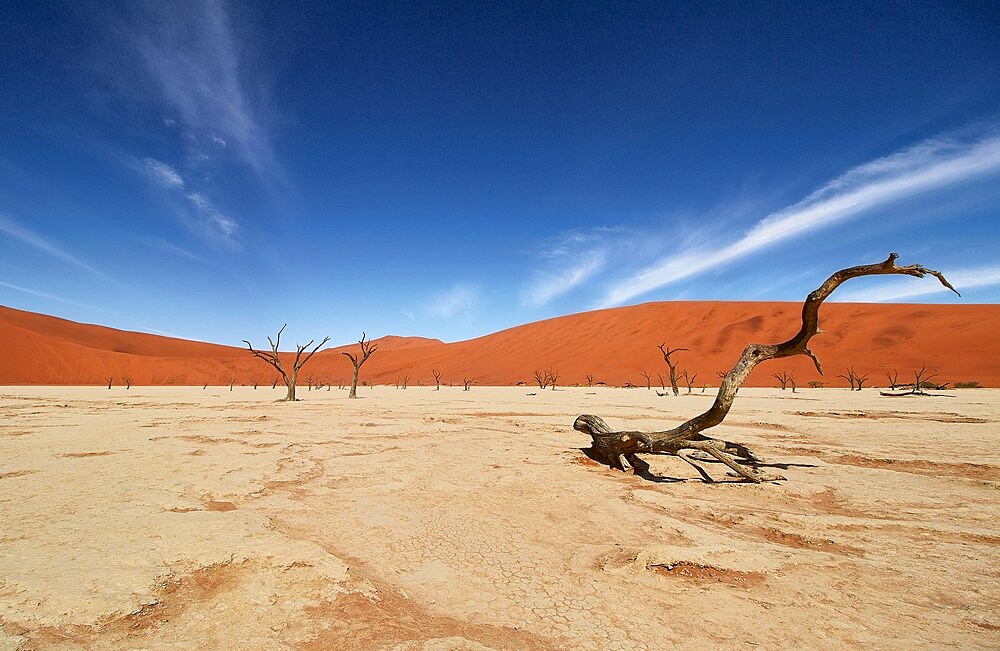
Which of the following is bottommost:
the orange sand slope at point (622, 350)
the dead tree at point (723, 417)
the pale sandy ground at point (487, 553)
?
the pale sandy ground at point (487, 553)

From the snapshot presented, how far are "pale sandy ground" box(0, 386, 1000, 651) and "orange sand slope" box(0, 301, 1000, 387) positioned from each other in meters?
42.6

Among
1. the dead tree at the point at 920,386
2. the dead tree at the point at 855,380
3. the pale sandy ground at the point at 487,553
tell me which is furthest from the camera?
the dead tree at the point at 855,380

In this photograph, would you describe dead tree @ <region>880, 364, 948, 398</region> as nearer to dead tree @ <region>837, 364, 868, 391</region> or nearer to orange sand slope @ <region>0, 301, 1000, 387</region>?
dead tree @ <region>837, 364, 868, 391</region>

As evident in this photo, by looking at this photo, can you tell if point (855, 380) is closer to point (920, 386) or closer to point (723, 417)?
point (920, 386)

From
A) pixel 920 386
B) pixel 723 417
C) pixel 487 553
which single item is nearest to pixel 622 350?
pixel 920 386

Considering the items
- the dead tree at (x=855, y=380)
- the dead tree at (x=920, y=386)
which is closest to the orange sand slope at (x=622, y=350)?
the dead tree at (x=855, y=380)

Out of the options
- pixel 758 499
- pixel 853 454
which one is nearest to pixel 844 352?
pixel 853 454

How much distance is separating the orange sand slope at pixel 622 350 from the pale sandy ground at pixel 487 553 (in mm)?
42610

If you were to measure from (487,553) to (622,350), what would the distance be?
60.0 meters

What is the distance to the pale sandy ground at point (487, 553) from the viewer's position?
2.57m

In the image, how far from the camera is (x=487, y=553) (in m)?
A: 3.73

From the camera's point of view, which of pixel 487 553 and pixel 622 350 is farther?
pixel 622 350

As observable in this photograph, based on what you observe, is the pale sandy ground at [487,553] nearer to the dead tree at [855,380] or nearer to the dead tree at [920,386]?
the dead tree at [920,386]

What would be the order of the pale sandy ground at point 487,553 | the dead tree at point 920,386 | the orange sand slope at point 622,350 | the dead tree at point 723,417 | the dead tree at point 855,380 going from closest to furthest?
1. the pale sandy ground at point 487,553
2. the dead tree at point 723,417
3. the dead tree at point 920,386
4. the dead tree at point 855,380
5. the orange sand slope at point 622,350
